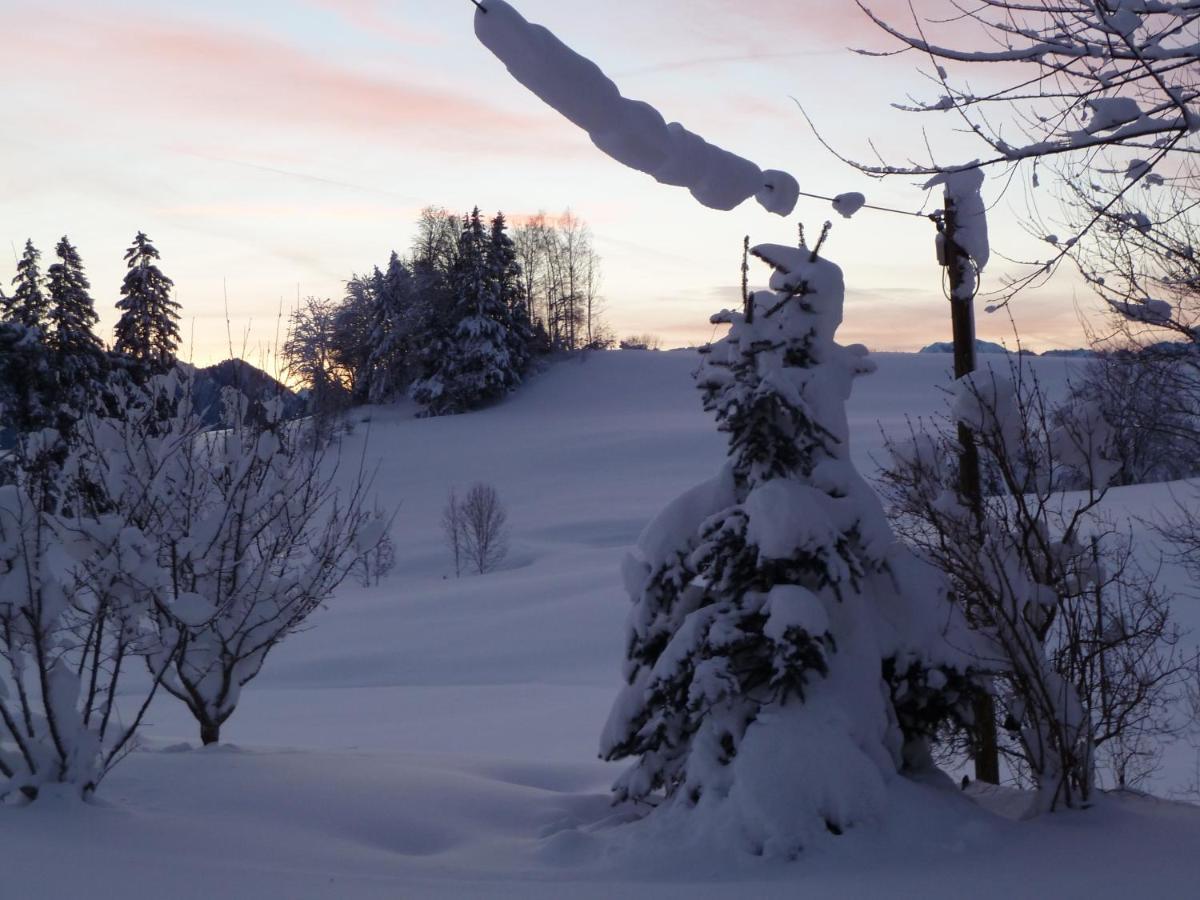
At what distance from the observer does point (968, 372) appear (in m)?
7.35

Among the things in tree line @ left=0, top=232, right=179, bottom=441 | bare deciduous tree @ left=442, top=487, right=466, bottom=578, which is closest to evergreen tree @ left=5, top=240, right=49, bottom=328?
tree line @ left=0, top=232, right=179, bottom=441

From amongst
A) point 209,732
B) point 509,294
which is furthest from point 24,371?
point 509,294

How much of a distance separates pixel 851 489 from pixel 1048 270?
1656mm

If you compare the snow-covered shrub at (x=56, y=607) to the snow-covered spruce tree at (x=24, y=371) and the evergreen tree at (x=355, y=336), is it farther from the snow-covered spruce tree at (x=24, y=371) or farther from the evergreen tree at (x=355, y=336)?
the evergreen tree at (x=355, y=336)

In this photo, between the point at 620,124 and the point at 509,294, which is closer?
the point at 620,124

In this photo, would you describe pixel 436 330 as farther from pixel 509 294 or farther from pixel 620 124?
pixel 620 124

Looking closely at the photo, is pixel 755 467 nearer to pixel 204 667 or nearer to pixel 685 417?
pixel 204 667

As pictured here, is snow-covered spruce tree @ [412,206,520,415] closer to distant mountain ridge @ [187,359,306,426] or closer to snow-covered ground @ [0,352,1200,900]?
snow-covered ground @ [0,352,1200,900]

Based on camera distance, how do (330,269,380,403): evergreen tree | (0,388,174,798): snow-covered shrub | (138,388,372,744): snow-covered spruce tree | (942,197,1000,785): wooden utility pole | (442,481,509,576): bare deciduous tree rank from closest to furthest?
(0,388,174,798): snow-covered shrub < (942,197,1000,785): wooden utility pole < (138,388,372,744): snow-covered spruce tree < (442,481,509,576): bare deciduous tree < (330,269,380,403): evergreen tree

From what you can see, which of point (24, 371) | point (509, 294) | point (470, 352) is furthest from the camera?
point (509, 294)

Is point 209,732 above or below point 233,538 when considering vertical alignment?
below

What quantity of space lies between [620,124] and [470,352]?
48.2 metres

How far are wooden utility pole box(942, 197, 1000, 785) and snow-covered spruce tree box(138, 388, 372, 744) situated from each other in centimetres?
426

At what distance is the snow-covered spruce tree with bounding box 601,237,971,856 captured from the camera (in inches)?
223
